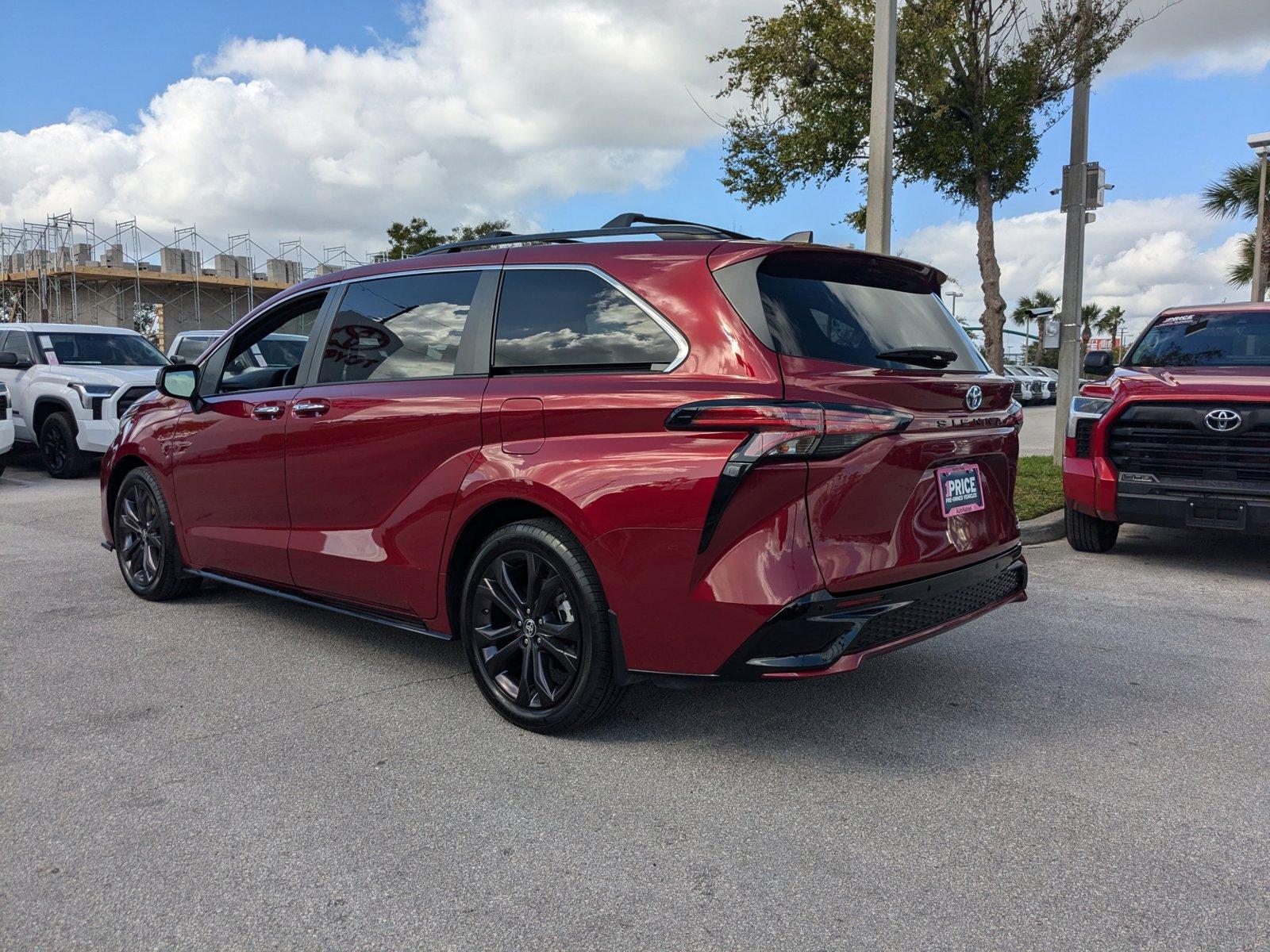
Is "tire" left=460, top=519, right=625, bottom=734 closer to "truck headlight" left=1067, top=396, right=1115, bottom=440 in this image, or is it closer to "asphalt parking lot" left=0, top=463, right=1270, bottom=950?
"asphalt parking lot" left=0, top=463, right=1270, bottom=950

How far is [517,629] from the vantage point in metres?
3.79

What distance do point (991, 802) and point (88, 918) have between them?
2.53m

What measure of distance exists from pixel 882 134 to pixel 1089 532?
3563 mm

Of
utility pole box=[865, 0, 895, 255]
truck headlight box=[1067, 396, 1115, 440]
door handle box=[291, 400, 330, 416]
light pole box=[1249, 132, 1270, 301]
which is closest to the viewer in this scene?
door handle box=[291, 400, 330, 416]

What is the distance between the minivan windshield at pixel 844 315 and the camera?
3395mm

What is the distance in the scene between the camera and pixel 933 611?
3.55m

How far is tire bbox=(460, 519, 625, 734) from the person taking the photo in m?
3.51

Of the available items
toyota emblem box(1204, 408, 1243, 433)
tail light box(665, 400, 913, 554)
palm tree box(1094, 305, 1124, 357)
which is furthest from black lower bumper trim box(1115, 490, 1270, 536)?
palm tree box(1094, 305, 1124, 357)

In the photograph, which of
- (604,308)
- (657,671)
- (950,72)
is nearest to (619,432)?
(604,308)

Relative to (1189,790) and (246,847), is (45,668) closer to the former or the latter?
(246,847)

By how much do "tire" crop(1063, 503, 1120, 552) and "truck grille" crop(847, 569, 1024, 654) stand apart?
366 cm

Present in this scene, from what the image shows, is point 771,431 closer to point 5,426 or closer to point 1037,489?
point 1037,489

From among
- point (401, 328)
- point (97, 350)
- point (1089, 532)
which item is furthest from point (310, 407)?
point (97, 350)

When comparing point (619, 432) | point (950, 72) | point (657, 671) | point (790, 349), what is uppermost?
point (950, 72)
